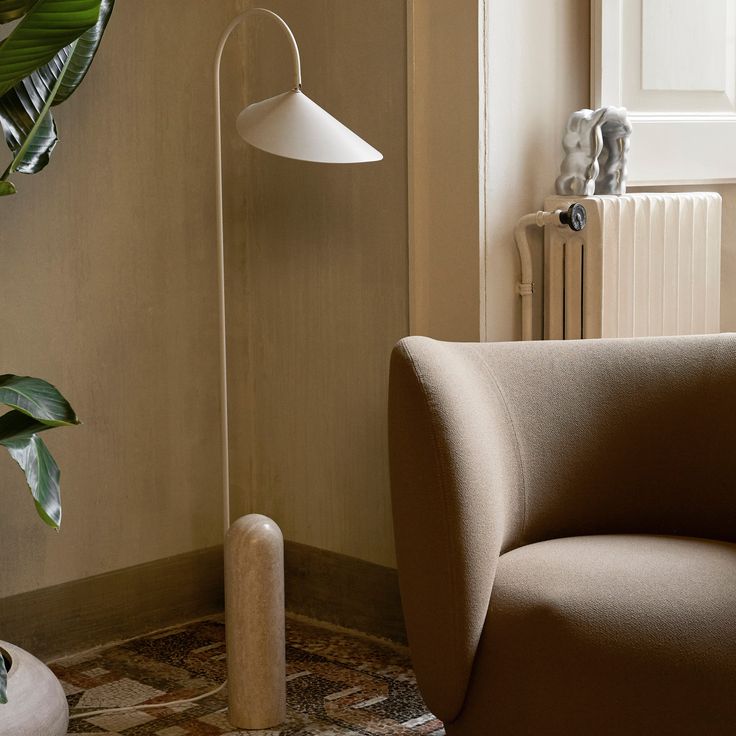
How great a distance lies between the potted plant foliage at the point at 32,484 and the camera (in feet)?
6.14

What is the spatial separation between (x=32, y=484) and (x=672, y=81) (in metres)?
1.85

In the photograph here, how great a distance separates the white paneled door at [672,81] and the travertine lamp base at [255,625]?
1.30 m

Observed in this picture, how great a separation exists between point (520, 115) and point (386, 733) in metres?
1.39

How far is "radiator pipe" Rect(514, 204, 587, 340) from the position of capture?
7.86ft

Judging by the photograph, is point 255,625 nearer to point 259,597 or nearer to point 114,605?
point 259,597

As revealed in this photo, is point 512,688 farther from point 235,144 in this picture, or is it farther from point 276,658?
point 235,144

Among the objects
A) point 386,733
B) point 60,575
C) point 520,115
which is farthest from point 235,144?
point 386,733

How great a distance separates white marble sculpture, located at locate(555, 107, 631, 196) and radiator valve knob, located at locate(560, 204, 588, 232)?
0.12 metres

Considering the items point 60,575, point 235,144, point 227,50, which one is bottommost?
point 60,575

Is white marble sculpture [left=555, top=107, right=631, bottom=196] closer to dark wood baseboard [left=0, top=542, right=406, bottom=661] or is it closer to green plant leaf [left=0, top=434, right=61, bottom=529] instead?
dark wood baseboard [left=0, top=542, right=406, bottom=661]

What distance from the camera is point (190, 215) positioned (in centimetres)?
281

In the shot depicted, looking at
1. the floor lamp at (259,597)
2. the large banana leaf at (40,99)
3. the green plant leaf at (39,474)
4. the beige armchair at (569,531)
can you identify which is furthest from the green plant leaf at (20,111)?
the beige armchair at (569,531)

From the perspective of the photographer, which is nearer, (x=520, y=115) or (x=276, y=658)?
(x=276, y=658)

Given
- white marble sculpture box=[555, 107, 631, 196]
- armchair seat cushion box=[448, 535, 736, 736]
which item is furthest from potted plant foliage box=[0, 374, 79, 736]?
white marble sculpture box=[555, 107, 631, 196]
